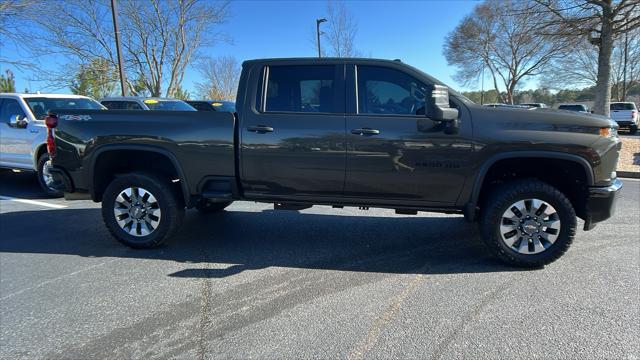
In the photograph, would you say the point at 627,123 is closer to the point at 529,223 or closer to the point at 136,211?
the point at 529,223

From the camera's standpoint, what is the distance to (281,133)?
3.95 metres

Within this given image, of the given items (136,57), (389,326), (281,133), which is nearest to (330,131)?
(281,133)

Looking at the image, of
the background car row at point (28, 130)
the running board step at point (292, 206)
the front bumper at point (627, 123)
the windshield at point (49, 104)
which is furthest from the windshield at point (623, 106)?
the windshield at point (49, 104)

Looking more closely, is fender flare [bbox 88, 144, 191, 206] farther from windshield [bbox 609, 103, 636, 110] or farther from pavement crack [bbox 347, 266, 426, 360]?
windshield [bbox 609, 103, 636, 110]

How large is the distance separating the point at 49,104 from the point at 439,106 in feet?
25.8

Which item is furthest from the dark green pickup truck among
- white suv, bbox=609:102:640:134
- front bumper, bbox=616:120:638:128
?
front bumper, bbox=616:120:638:128

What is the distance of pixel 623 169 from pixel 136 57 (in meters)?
23.4

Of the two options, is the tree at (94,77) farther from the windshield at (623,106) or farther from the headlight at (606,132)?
the windshield at (623,106)

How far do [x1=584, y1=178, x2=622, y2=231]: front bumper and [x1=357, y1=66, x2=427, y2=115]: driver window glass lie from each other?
5.70 feet

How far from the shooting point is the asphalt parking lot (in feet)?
8.55

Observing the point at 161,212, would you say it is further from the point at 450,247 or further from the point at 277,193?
the point at 450,247

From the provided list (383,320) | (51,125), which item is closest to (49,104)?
(51,125)

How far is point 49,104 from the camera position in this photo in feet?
25.7

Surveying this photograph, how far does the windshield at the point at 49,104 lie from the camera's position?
7.62 m
